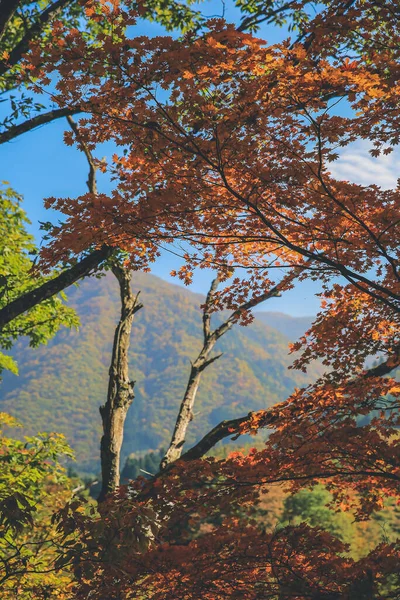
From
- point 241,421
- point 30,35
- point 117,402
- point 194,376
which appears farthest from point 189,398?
point 30,35

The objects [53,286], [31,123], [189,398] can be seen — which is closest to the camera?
[53,286]

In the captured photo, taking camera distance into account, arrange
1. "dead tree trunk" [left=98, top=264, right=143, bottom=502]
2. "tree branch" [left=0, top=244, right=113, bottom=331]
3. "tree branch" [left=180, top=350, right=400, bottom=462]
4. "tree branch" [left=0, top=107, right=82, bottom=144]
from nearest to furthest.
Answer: "tree branch" [left=180, top=350, right=400, bottom=462]
"tree branch" [left=0, top=244, right=113, bottom=331]
"tree branch" [left=0, top=107, right=82, bottom=144]
"dead tree trunk" [left=98, top=264, right=143, bottom=502]

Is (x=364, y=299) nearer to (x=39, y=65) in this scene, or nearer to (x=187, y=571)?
(x=187, y=571)

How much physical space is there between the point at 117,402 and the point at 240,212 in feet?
12.3

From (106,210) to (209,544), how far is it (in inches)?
131

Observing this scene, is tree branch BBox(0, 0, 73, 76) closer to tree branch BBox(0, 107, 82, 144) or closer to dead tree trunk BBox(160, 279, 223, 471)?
tree branch BBox(0, 107, 82, 144)

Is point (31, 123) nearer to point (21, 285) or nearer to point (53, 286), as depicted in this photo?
point (53, 286)

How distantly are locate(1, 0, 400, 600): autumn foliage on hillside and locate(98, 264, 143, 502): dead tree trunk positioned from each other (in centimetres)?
160

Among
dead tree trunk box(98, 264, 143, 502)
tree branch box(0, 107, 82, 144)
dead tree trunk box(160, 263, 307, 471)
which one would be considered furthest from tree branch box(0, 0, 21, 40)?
dead tree trunk box(160, 263, 307, 471)

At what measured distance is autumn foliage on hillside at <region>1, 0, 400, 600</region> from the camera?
359cm

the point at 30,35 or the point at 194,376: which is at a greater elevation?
the point at 30,35

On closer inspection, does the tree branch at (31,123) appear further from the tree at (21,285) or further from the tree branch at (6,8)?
the tree at (21,285)

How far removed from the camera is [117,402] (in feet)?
22.8

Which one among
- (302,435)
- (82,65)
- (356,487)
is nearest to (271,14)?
(82,65)
